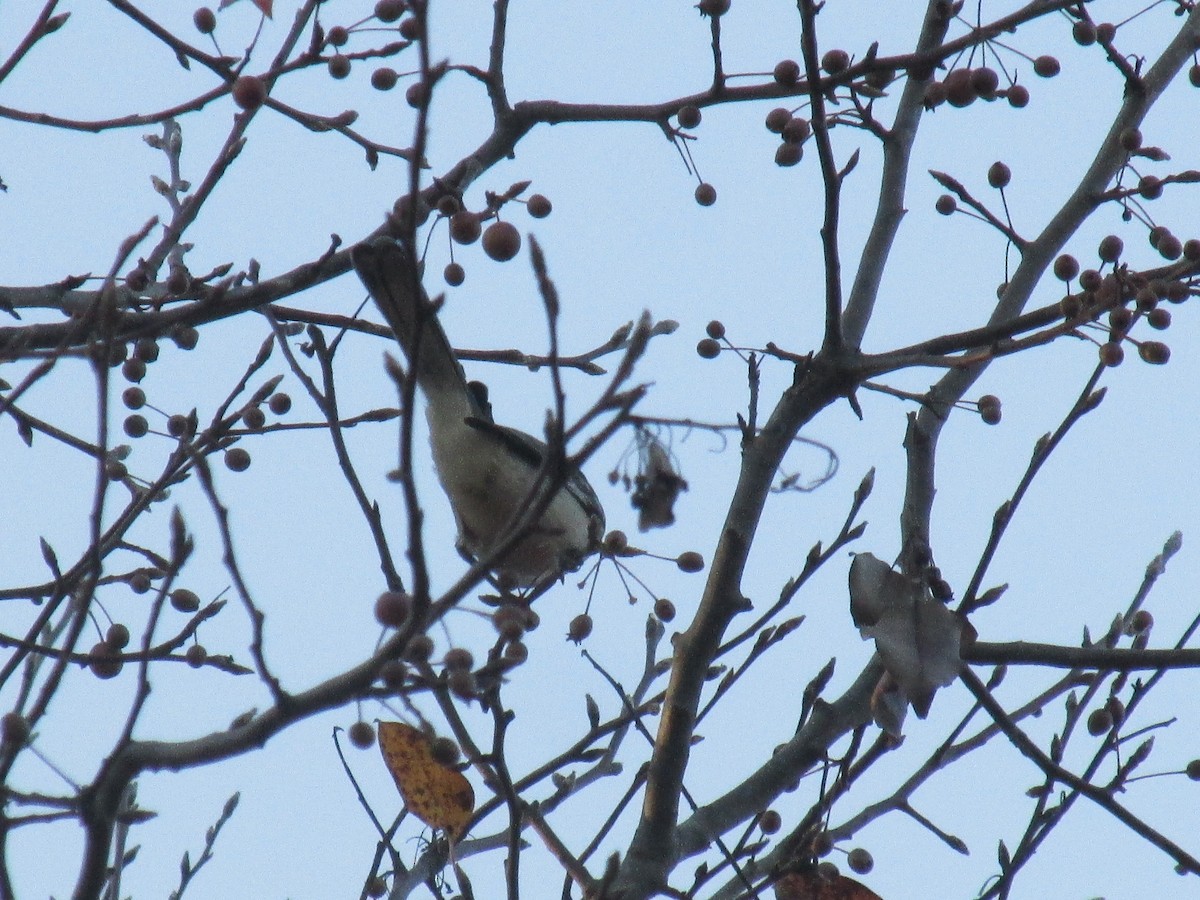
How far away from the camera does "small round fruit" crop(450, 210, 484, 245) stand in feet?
11.0

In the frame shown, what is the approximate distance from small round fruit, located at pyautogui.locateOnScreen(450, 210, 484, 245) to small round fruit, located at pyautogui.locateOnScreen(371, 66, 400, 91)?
0.97m

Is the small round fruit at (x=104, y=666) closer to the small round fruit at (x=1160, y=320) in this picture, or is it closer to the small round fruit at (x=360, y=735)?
the small round fruit at (x=360, y=735)

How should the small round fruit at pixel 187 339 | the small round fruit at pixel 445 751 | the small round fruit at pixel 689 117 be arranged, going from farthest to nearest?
the small round fruit at pixel 187 339 → the small round fruit at pixel 689 117 → the small round fruit at pixel 445 751

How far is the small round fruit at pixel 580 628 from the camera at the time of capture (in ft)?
12.7

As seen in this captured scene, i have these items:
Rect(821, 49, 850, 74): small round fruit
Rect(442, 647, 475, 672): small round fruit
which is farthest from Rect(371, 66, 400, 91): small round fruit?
Rect(442, 647, 475, 672): small round fruit

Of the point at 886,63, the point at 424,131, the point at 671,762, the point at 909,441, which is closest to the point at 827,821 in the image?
the point at 671,762

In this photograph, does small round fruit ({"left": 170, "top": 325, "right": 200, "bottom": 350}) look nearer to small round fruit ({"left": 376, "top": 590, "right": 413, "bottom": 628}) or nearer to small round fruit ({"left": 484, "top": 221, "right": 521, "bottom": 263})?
small round fruit ({"left": 484, "top": 221, "right": 521, "bottom": 263})

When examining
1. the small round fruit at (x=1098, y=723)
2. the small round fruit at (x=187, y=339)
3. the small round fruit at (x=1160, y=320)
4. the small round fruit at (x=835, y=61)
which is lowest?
the small round fruit at (x=1098, y=723)

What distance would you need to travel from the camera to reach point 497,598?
4.21 m

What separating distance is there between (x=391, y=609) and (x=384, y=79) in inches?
91.5

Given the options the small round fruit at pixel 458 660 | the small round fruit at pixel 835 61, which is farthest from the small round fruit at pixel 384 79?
the small round fruit at pixel 458 660

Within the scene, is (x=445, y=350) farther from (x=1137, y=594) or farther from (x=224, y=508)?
(x=224, y=508)

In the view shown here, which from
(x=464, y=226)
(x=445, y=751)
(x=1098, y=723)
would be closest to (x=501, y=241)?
(x=464, y=226)

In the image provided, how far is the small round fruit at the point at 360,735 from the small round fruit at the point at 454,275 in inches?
50.8
